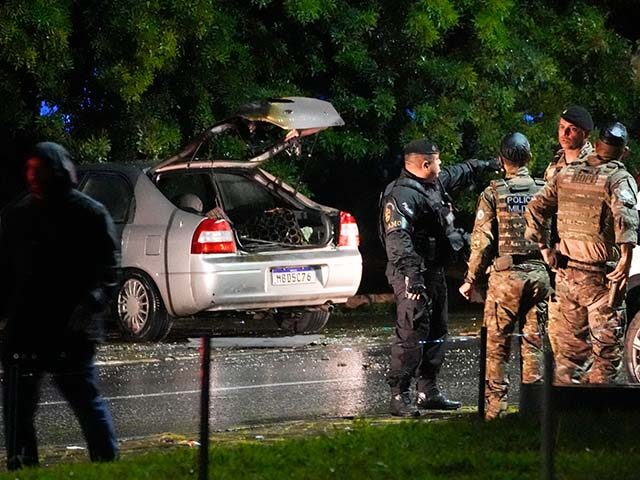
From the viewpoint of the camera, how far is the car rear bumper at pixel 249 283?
1532 cm

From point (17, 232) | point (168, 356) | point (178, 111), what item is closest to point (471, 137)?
point (178, 111)

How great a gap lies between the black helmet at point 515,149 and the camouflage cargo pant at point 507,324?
688 millimetres

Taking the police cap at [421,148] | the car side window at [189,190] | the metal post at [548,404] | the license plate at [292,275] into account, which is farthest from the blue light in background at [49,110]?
the metal post at [548,404]

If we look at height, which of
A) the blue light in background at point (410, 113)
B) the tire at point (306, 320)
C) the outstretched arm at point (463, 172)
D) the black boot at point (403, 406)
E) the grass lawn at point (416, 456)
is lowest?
the grass lawn at point (416, 456)

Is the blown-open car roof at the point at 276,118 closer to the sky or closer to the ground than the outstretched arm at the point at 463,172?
closer to the sky

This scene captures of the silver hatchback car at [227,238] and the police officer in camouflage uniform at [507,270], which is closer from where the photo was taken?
the police officer in camouflage uniform at [507,270]

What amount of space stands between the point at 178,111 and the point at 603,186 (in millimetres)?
9553

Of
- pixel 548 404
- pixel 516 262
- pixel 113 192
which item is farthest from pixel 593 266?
pixel 113 192

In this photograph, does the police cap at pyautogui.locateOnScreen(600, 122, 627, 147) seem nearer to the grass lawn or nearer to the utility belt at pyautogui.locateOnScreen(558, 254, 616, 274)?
the utility belt at pyautogui.locateOnScreen(558, 254, 616, 274)

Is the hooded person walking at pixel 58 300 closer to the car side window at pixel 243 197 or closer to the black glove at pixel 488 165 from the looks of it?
the black glove at pixel 488 165

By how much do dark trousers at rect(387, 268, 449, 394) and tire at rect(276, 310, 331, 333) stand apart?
479cm

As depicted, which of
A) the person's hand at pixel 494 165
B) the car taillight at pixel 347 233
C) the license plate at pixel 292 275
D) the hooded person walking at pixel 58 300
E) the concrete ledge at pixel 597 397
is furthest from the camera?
the car taillight at pixel 347 233

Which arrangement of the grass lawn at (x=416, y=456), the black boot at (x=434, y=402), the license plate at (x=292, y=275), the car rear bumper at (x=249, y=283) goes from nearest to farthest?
the grass lawn at (x=416, y=456) < the black boot at (x=434, y=402) < the car rear bumper at (x=249, y=283) < the license plate at (x=292, y=275)

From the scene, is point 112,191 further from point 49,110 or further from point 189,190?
point 49,110
